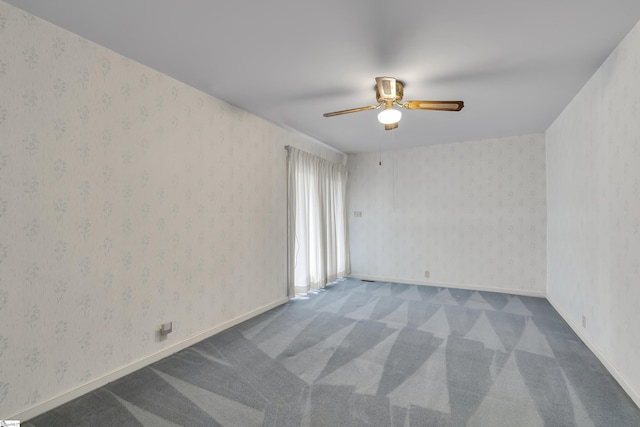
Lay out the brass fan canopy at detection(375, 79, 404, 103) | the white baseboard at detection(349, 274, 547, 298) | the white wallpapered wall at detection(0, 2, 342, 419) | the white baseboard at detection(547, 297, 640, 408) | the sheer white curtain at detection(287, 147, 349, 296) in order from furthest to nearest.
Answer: the white baseboard at detection(349, 274, 547, 298) < the sheer white curtain at detection(287, 147, 349, 296) < the brass fan canopy at detection(375, 79, 404, 103) < the white baseboard at detection(547, 297, 640, 408) < the white wallpapered wall at detection(0, 2, 342, 419)

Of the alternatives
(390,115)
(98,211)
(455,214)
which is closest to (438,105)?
(390,115)

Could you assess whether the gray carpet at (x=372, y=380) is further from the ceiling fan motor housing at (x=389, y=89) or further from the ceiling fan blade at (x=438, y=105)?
the ceiling fan motor housing at (x=389, y=89)

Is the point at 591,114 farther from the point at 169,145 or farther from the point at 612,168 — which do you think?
the point at 169,145

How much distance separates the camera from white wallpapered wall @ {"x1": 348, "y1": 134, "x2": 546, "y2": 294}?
477cm

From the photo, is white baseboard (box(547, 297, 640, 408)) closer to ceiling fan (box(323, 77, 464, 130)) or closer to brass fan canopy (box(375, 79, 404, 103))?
ceiling fan (box(323, 77, 464, 130))

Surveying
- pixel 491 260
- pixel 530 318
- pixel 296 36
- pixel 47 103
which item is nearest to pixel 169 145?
pixel 47 103

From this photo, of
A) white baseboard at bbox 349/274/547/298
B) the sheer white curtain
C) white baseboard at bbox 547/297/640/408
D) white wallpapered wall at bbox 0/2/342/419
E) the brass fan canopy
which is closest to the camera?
white wallpapered wall at bbox 0/2/342/419

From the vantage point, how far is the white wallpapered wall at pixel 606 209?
208 cm

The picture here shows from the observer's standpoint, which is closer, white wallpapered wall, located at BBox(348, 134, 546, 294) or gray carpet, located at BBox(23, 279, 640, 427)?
gray carpet, located at BBox(23, 279, 640, 427)

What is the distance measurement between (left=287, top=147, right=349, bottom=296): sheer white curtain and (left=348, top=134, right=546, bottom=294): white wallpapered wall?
373 millimetres

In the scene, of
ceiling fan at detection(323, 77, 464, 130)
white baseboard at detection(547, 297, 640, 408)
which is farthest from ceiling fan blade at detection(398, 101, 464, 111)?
white baseboard at detection(547, 297, 640, 408)

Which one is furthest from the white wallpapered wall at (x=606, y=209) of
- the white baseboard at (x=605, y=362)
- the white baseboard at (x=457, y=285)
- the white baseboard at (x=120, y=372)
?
the white baseboard at (x=120, y=372)

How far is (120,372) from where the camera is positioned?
92.1 inches

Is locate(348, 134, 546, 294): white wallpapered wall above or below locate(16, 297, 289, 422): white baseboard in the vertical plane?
above
